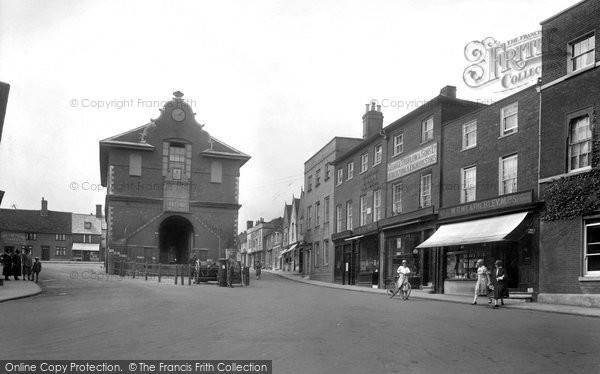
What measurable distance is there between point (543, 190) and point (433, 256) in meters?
7.58

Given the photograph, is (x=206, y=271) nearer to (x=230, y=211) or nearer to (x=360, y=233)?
(x=360, y=233)

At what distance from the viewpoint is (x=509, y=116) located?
2369cm

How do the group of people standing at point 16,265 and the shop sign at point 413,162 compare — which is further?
the shop sign at point 413,162

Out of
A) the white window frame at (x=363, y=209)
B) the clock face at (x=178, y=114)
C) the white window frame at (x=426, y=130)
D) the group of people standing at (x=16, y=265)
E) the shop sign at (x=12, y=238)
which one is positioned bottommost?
the group of people standing at (x=16, y=265)

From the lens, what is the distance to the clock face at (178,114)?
1850 inches

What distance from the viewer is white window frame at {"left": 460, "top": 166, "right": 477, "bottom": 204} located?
2548cm

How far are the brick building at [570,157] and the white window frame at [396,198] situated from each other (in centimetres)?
1098

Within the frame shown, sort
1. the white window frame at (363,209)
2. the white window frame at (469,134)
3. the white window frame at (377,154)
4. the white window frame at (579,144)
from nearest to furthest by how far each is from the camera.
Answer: the white window frame at (579,144) < the white window frame at (469,134) < the white window frame at (377,154) < the white window frame at (363,209)

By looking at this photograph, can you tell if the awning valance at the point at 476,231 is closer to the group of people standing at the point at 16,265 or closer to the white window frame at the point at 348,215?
the white window frame at the point at 348,215

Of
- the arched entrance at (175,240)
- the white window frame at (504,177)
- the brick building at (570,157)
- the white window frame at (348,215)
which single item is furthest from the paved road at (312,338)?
the arched entrance at (175,240)

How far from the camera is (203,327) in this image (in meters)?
10.8

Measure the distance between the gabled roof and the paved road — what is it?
259ft

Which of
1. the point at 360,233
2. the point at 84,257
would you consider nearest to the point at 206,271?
the point at 360,233

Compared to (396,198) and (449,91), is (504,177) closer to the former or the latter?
(449,91)
